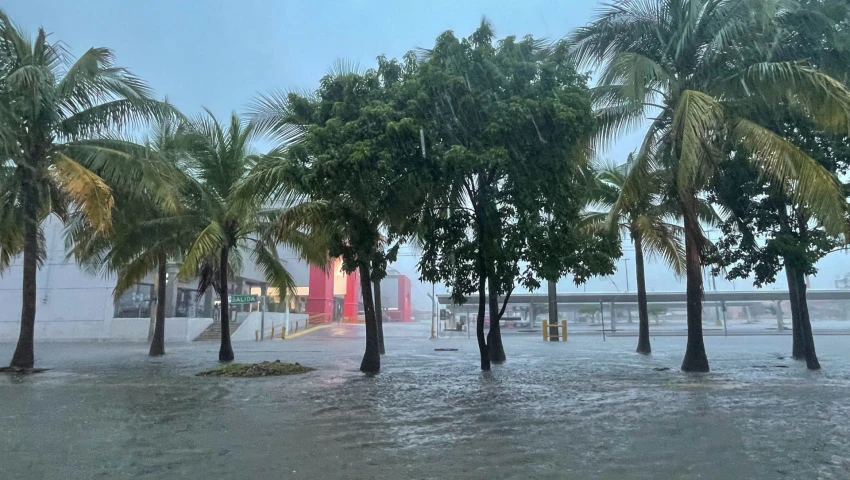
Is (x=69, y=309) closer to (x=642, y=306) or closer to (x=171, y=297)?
(x=171, y=297)

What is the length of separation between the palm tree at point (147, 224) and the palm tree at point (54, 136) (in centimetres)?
58

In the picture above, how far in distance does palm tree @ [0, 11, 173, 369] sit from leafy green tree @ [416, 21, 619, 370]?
6594 millimetres

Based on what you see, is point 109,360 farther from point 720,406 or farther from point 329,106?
point 720,406

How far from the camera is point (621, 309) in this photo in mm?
36781

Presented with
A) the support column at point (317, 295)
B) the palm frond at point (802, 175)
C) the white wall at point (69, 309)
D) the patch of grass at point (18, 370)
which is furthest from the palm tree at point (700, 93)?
the support column at point (317, 295)

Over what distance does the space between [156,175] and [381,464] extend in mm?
10115

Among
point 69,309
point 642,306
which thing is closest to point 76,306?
point 69,309

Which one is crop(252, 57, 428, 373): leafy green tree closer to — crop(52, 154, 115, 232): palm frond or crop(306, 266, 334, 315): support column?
crop(52, 154, 115, 232): palm frond

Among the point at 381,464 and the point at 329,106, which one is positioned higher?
the point at 329,106

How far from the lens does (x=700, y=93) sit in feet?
35.2

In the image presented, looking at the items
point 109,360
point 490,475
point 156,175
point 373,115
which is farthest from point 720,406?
point 109,360

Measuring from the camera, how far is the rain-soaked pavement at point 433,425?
18.8 ft

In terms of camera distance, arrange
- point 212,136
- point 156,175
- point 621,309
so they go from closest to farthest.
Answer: point 156,175
point 212,136
point 621,309

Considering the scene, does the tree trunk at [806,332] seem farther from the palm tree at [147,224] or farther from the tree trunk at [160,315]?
the tree trunk at [160,315]
